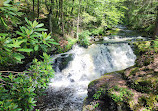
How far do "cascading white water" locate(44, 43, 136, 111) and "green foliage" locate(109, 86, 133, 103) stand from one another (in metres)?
1.97

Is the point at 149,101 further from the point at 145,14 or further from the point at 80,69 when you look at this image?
the point at 145,14

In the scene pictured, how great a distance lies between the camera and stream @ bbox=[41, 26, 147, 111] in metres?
5.62

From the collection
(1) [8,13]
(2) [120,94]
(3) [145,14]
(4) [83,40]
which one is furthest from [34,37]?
(3) [145,14]

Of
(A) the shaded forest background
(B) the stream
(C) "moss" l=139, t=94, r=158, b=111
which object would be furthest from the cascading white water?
(C) "moss" l=139, t=94, r=158, b=111

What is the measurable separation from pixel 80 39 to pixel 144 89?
31.2 ft

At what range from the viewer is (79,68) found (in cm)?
924

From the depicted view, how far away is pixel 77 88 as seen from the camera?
693 cm

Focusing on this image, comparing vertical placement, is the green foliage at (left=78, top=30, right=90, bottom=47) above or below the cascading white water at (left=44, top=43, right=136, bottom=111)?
above

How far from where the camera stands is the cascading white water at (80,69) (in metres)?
5.60

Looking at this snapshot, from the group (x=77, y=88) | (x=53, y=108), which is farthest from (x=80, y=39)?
(x=53, y=108)

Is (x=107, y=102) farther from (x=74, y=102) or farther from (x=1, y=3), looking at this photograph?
(x=1, y=3)

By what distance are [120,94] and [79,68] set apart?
18.9ft

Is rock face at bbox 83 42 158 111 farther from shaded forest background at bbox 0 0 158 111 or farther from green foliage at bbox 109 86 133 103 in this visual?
shaded forest background at bbox 0 0 158 111

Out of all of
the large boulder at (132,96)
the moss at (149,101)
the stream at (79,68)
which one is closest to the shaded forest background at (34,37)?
the stream at (79,68)
